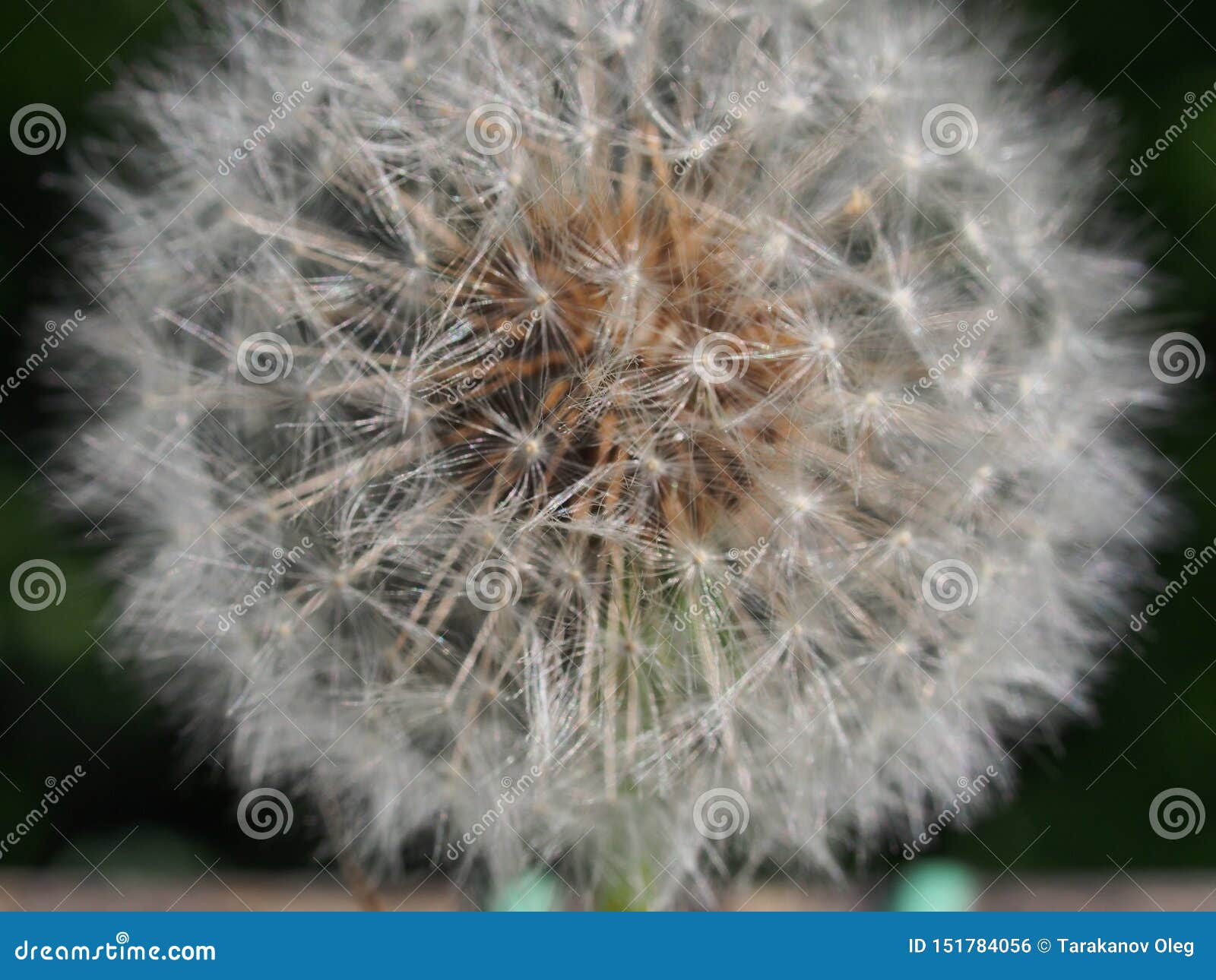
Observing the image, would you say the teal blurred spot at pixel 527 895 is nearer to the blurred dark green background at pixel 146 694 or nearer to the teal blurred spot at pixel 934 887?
the blurred dark green background at pixel 146 694

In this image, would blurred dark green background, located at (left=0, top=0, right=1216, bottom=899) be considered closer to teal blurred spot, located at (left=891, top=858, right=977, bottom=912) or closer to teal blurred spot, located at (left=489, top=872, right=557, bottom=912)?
teal blurred spot, located at (left=891, top=858, right=977, bottom=912)

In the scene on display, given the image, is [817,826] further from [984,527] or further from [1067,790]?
[1067,790]

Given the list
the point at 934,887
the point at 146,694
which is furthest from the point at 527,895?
the point at 934,887

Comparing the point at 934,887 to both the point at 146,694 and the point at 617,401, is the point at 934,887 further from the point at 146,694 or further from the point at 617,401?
the point at 146,694

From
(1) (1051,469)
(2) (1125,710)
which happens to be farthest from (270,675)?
(2) (1125,710)

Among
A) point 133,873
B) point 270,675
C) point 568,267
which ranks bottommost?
point 133,873

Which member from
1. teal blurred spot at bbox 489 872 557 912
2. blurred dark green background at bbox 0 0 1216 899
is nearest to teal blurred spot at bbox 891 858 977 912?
blurred dark green background at bbox 0 0 1216 899
